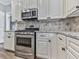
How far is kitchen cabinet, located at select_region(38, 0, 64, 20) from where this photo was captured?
3.78 meters

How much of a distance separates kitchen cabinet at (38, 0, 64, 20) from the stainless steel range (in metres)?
0.74

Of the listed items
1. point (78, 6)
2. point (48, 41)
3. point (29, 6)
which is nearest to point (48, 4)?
point (29, 6)

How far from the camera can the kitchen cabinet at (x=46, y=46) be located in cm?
323

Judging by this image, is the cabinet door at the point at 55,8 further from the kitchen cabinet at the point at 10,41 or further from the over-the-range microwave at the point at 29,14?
the kitchen cabinet at the point at 10,41

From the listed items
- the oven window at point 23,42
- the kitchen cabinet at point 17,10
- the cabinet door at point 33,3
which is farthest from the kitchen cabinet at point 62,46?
the kitchen cabinet at point 17,10

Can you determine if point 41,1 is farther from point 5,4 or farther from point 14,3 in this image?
point 5,4

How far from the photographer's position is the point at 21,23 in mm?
5102

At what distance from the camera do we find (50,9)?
3959 millimetres

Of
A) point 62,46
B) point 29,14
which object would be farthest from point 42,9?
point 62,46

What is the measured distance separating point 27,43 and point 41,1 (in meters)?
1.51

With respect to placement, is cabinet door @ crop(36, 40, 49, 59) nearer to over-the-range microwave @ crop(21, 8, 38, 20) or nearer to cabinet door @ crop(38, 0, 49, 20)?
cabinet door @ crop(38, 0, 49, 20)

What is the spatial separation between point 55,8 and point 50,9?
182mm

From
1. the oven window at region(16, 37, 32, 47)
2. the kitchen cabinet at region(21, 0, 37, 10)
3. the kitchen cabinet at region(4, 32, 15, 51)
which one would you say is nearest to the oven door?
the oven window at region(16, 37, 32, 47)

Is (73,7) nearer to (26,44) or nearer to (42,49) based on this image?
(42,49)
